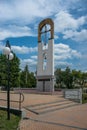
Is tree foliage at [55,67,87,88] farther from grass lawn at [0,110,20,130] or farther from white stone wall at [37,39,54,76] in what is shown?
grass lawn at [0,110,20,130]

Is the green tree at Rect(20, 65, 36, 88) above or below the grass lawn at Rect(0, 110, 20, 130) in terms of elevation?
above

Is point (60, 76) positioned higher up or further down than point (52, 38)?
further down

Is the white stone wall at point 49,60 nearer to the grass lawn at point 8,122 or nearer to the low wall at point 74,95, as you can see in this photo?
the low wall at point 74,95

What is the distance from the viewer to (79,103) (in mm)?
22938

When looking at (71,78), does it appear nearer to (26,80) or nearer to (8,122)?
(26,80)

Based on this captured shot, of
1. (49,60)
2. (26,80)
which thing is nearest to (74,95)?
(49,60)

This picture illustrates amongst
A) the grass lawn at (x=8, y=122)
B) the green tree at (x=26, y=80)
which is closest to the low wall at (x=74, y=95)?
the grass lawn at (x=8, y=122)

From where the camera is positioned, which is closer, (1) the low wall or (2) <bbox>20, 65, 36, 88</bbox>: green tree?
(1) the low wall

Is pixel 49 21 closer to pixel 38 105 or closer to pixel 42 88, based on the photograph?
pixel 42 88

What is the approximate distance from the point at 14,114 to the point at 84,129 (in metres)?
4.27

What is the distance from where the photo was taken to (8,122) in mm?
11398

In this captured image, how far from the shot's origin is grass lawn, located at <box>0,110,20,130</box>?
1040 cm

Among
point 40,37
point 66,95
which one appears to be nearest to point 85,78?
point 40,37

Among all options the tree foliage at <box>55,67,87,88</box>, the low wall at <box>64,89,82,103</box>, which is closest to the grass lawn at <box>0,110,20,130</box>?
the low wall at <box>64,89,82,103</box>
